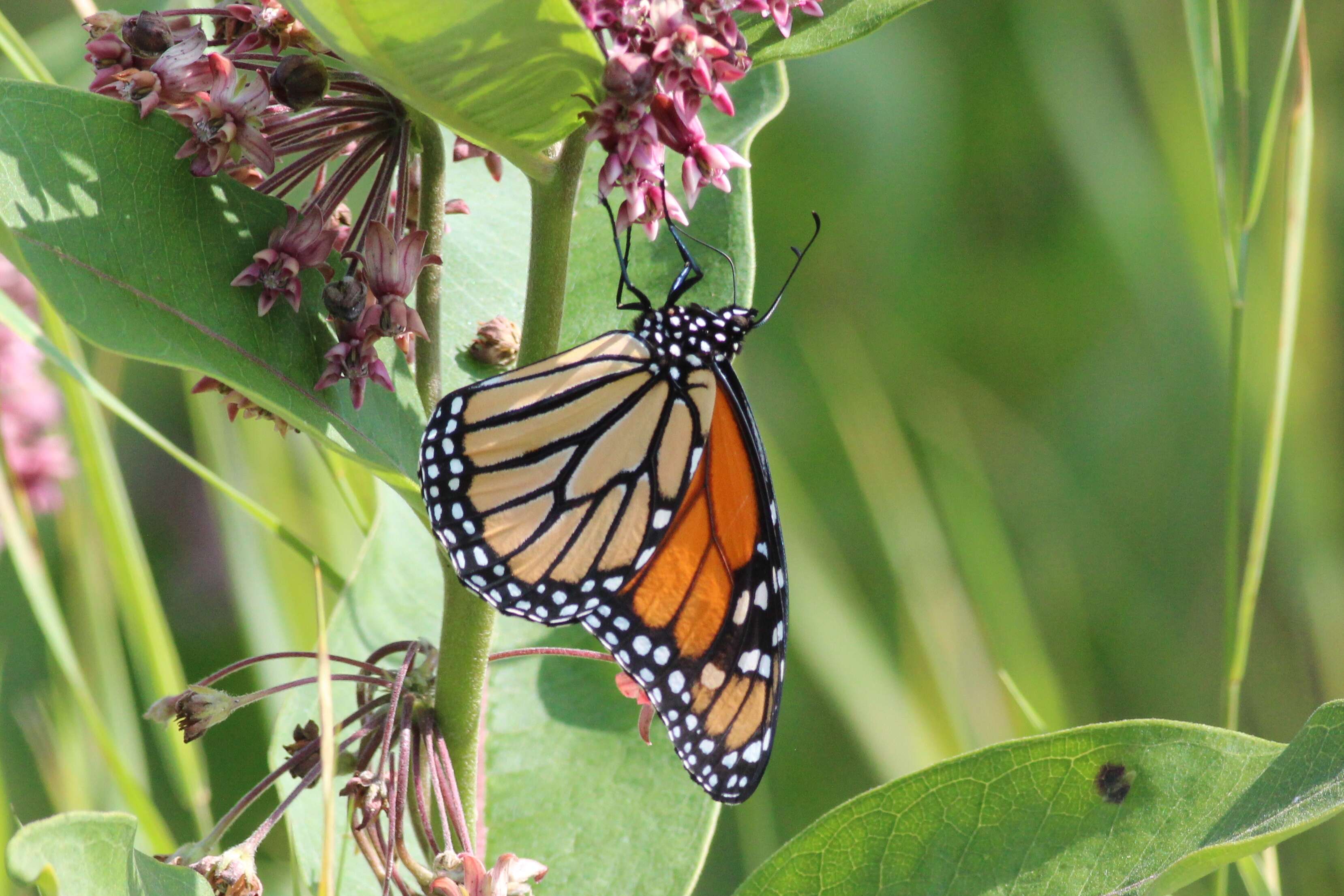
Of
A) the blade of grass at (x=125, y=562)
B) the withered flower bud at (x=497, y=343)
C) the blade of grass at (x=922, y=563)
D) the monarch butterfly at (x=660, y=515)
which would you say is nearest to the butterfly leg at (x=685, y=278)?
the monarch butterfly at (x=660, y=515)

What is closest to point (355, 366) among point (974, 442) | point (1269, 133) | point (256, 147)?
point (256, 147)

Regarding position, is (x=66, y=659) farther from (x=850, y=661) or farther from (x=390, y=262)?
(x=850, y=661)

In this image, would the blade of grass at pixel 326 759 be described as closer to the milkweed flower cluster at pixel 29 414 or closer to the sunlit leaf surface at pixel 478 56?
the sunlit leaf surface at pixel 478 56

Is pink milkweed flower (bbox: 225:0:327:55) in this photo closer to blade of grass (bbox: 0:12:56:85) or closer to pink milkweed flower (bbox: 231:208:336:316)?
pink milkweed flower (bbox: 231:208:336:316)

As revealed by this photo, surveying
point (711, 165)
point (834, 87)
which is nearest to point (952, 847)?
point (711, 165)

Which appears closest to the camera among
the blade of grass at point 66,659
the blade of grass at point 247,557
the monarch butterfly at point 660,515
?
the monarch butterfly at point 660,515

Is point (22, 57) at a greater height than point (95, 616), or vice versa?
point (22, 57)
